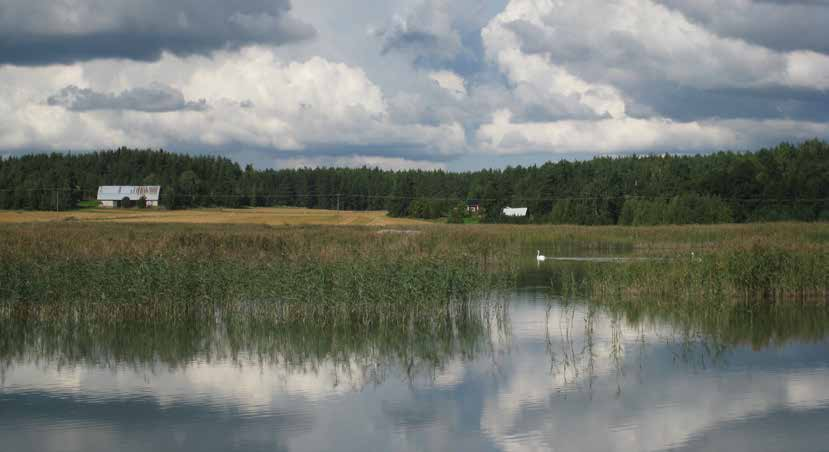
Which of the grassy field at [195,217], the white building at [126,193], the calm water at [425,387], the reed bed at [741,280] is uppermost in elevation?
the white building at [126,193]

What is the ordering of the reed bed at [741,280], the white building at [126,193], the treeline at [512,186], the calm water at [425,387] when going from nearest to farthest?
the calm water at [425,387] → the reed bed at [741,280] → the treeline at [512,186] → the white building at [126,193]

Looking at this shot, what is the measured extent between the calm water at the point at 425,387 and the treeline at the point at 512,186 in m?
48.0

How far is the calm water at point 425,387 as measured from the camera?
10.7m

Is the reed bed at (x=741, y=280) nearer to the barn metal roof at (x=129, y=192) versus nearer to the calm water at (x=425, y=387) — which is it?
the calm water at (x=425, y=387)

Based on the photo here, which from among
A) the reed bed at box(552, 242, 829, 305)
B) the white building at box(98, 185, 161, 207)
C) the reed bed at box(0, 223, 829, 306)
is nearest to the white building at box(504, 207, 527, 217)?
the white building at box(98, 185, 161, 207)

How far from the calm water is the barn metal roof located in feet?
214

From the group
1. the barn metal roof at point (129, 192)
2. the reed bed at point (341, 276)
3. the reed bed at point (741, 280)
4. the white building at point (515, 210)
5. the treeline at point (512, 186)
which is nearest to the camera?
the reed bed at point (341, 276)

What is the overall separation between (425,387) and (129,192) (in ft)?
244

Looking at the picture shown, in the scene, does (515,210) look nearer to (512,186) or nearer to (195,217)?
(512,186)

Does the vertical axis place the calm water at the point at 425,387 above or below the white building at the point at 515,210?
below

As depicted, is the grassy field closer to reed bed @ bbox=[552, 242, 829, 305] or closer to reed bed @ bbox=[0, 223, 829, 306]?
reed bed @ bbox=[0, 223, 829, 306]

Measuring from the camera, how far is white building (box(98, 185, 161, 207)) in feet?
264

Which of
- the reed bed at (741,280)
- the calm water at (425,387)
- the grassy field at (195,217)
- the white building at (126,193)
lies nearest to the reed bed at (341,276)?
the reed bed at (741,280)

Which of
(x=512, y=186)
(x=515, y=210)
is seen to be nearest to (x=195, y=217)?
(x=515, y=210)
